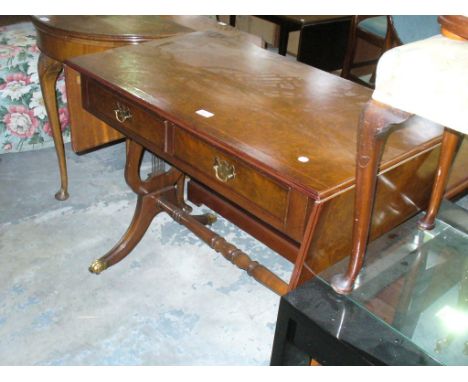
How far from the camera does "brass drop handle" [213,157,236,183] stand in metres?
1.28

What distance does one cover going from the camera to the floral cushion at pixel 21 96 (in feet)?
7.95

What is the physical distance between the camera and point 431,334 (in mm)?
1218

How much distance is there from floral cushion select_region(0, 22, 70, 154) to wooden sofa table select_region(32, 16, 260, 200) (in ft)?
1.30

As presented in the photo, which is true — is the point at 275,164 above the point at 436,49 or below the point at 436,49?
below

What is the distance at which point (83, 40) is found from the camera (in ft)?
6.21

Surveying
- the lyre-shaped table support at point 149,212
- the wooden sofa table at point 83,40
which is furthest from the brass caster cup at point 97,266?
the wooden sofa table at point 83,40

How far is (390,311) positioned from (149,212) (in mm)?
1079

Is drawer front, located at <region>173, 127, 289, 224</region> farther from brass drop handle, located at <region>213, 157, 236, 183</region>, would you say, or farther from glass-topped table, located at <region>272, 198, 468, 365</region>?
glass-topped table, located at <region>272, 198, 468, 365</region>

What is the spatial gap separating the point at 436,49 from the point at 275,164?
1.27ft

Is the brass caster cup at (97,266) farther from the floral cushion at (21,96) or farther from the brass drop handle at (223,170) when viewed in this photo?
the floral cushion at (21,96)

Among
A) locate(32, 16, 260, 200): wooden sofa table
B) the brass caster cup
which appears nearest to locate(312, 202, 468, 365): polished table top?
the brass caster cup
